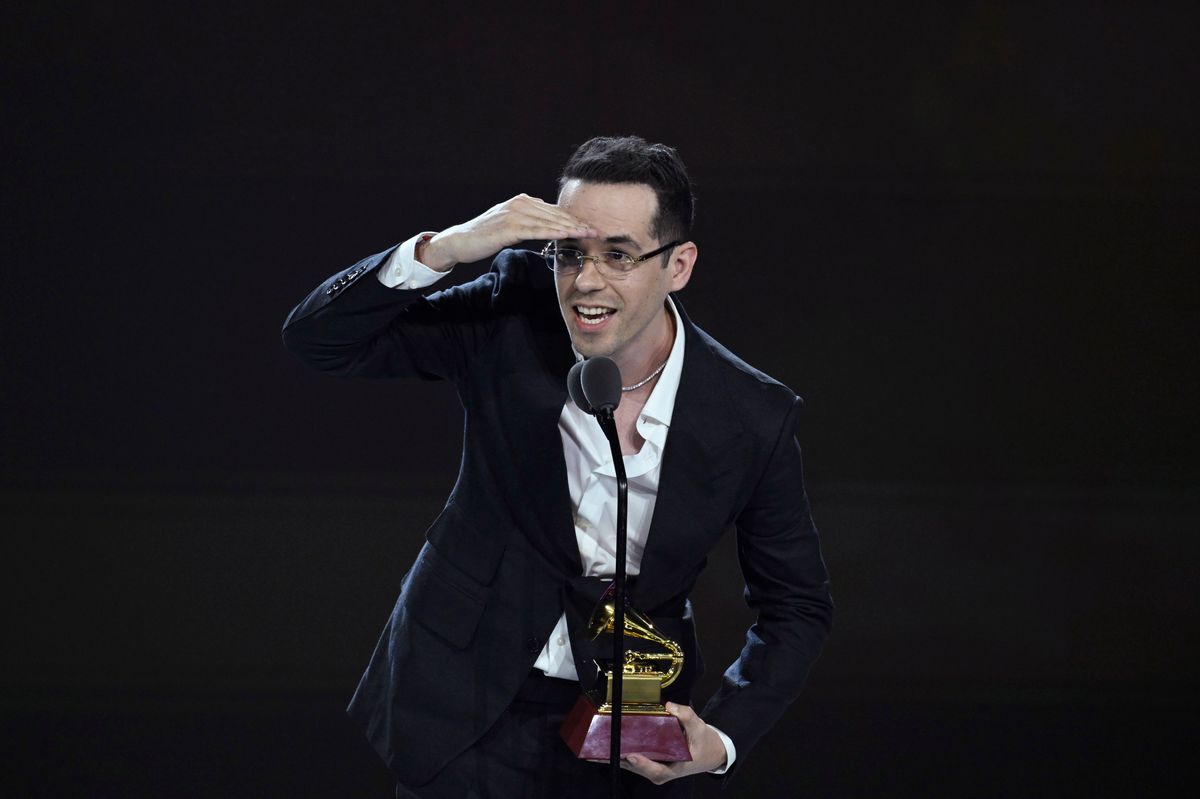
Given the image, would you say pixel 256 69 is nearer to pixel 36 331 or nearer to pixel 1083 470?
pixel 36 331

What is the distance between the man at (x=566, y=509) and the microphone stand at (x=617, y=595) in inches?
12.0

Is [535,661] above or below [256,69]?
below

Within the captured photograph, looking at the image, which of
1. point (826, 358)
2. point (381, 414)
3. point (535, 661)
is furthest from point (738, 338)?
point (535, 661)

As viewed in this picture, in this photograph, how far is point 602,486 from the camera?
6.19ft

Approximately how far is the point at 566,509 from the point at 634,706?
1.04ft

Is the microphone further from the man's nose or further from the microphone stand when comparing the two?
the man's nose

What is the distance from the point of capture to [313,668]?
10.9 ft

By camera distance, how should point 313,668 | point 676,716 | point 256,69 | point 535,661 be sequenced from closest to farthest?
point 676,716, point 535,661, point 256,69, point 313,668

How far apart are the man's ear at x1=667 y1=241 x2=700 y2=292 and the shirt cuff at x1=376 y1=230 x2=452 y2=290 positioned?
1.24 ft

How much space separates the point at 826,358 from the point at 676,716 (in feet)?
6.02

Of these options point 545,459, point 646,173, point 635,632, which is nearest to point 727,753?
point 635,632

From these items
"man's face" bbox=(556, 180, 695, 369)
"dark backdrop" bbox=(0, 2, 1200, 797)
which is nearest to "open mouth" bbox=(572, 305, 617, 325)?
"man's face" bbox=(556, 180, 695, 369)

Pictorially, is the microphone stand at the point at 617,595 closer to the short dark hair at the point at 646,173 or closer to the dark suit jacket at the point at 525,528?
the dark suit jacket at the point at 525,528

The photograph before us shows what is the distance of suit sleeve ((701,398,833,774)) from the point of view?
6.16 feet
